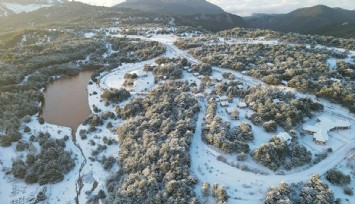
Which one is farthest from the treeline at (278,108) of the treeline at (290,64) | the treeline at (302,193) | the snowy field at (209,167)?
the treeline at (302,193)

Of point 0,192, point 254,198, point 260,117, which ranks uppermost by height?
point 260,117

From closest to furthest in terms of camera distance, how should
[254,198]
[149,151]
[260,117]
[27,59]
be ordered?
[254,198]
[149,151]
[260,117]
[27,59]

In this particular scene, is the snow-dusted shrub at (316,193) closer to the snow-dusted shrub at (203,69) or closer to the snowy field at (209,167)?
the snowy field at (209,167)

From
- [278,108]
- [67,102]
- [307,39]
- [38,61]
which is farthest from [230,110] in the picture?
[38,61]

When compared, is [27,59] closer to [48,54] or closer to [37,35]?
[48,54]

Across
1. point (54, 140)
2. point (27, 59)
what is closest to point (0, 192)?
point (54, 140)

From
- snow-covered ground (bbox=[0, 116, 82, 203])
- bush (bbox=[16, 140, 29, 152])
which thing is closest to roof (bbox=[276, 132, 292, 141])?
snow-covered ground (bbox=[0, 116, 82, 203])
